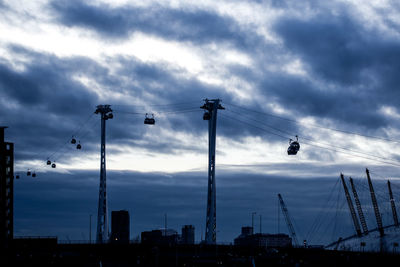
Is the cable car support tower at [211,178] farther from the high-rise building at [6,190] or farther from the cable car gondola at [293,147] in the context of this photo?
the high-rise building at [6,190]

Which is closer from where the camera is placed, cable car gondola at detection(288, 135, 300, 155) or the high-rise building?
cable car gondola at detection(288, 135, 300, 155)

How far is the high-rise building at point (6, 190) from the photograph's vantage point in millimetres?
146875

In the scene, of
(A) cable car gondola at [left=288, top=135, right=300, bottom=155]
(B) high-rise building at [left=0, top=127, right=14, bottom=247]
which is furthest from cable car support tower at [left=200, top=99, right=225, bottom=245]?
(B) high-rise building at [left=0, top=127, right=14, bottom=247]

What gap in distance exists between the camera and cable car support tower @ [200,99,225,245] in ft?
369

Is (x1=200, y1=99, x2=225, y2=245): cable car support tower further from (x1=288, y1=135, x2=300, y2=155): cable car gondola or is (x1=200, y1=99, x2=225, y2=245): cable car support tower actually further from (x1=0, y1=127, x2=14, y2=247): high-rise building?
(x1=0, y1=127, x2=14, y2=247): high-rise building

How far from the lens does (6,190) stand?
493ft

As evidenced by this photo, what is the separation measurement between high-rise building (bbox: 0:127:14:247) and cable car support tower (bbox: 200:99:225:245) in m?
58.8

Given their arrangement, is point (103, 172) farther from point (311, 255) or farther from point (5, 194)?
point (311, 255)

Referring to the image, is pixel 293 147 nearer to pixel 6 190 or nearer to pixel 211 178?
pixel 211 178

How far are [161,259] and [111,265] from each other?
1507cm

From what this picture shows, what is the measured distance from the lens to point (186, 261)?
154 metres

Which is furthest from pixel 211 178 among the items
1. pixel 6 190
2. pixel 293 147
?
pixel 6 190

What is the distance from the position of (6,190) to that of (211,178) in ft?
208

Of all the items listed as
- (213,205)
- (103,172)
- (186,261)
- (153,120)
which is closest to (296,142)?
(213,205)
